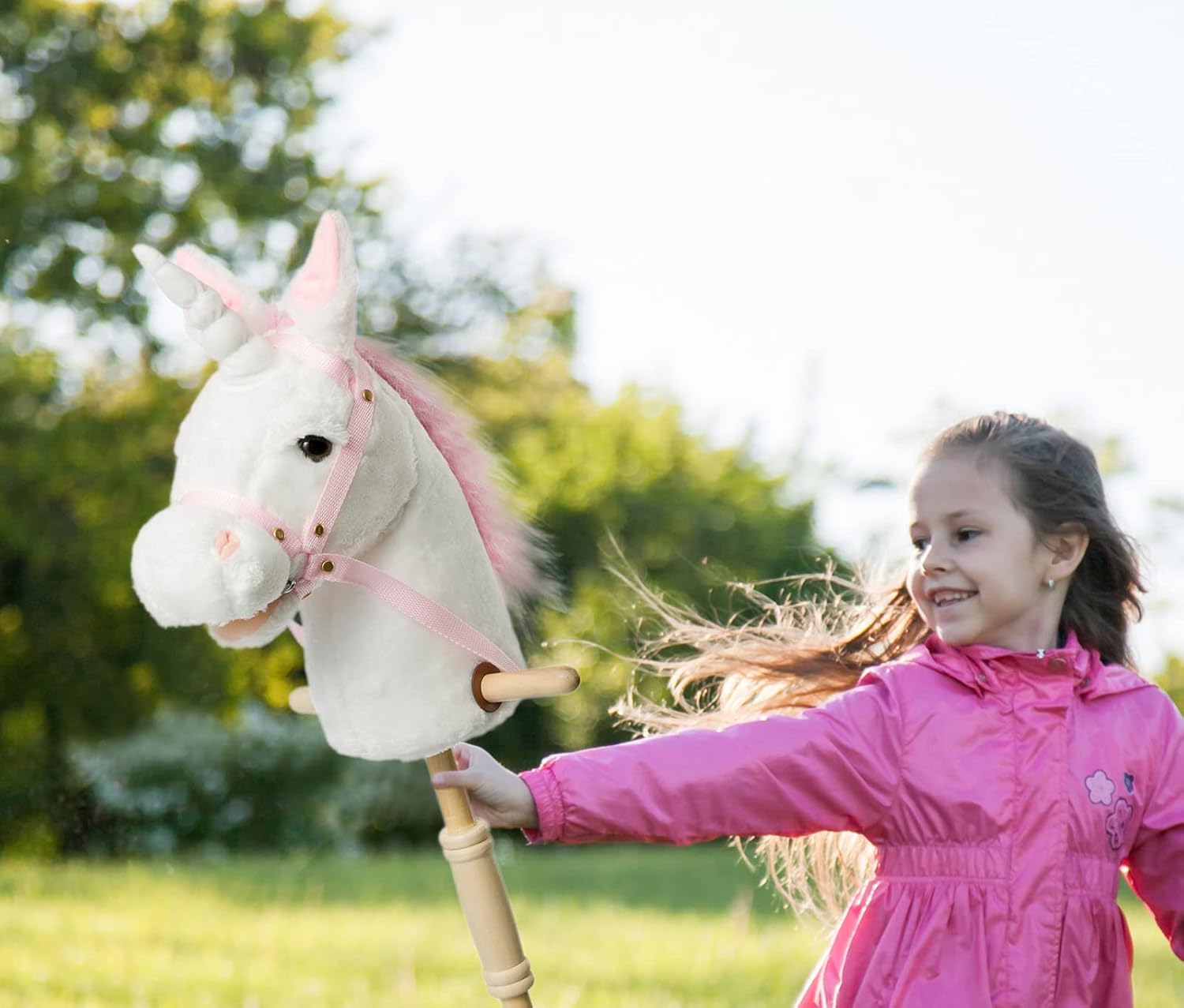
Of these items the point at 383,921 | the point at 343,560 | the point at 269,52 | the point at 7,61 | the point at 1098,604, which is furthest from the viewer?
the point at 269,52

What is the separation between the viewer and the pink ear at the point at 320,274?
5.49ft

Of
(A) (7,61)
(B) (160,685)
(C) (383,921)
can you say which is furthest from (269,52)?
(C) (383,921)

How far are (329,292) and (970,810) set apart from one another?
1.26 m

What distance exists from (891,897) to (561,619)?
7.84 m

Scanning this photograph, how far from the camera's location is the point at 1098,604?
2.64 meters

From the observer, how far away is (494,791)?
191 centimetres

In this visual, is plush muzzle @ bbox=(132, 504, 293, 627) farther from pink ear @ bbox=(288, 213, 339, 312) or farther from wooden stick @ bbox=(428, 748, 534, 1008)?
wooden stick @ bbox=(428, 748, 534, 1008)

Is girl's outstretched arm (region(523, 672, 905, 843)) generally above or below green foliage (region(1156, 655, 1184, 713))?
above

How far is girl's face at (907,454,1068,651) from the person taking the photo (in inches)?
93.4

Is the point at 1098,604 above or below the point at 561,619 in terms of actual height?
above

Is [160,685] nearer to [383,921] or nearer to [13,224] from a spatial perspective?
[13,224]

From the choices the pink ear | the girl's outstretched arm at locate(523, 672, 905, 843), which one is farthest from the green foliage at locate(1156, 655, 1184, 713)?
the pink ear

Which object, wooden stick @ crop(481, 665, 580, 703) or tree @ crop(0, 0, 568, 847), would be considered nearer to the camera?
wooden stick @ crop(481, 665, 580, 703)

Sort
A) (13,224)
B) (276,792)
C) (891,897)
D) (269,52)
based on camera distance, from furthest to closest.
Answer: (269,52) → (13,224) → (276,792) → (891,897)
